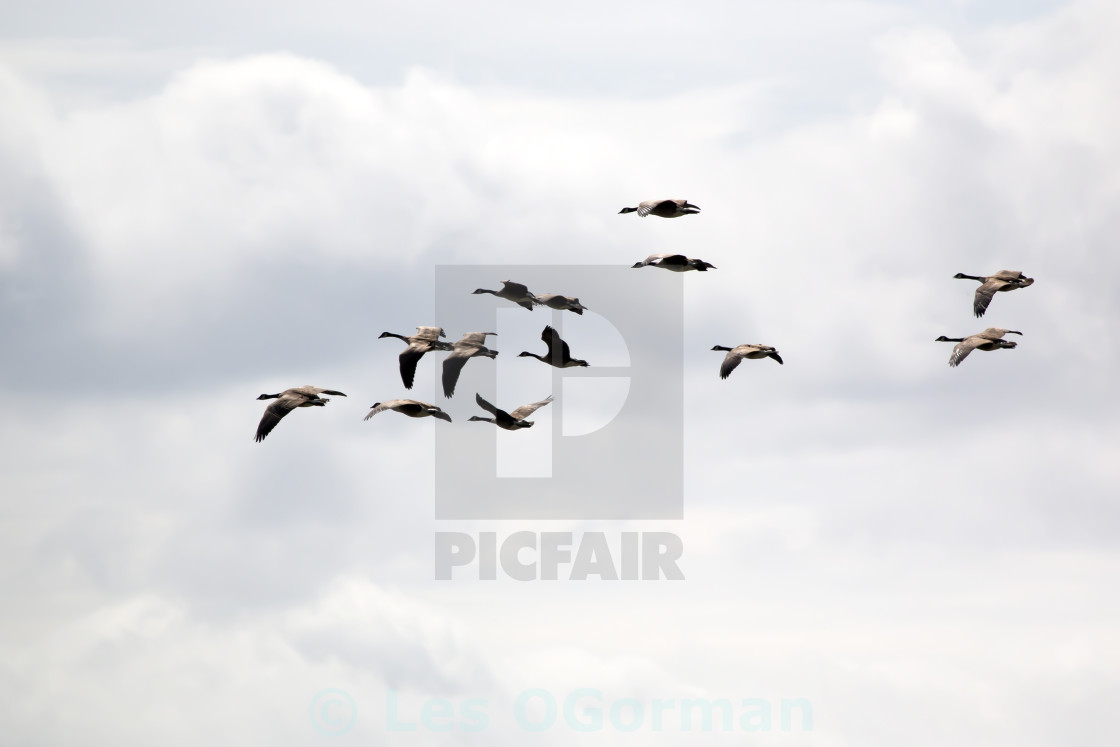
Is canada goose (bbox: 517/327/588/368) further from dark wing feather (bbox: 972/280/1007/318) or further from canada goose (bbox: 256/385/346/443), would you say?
dark wing feather (bbox: 972/280/1007/318)

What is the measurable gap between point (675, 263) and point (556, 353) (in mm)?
6117

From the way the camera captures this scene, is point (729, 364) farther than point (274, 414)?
Yes

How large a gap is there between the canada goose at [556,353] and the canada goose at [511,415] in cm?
200

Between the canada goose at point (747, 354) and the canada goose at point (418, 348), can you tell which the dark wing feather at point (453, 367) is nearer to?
the canada goose at point (418, 348)

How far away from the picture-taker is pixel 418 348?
56906mm

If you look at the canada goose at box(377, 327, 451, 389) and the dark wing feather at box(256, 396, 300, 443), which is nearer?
the dark wing feather at box(256, 396, 300, 443)

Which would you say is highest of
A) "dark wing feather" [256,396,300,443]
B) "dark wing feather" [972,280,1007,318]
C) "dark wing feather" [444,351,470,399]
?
"dark wing feather" [972,280,1007,318]

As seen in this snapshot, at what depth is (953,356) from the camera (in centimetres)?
5719

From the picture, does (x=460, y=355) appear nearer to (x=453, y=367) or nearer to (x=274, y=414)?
(x=453, y=367)

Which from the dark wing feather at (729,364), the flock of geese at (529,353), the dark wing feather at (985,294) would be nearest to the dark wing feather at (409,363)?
the flock of geese at (529,353)

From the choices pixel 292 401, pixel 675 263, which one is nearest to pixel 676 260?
pixel 675 263

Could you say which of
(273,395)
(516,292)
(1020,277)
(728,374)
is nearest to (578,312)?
(516,292)

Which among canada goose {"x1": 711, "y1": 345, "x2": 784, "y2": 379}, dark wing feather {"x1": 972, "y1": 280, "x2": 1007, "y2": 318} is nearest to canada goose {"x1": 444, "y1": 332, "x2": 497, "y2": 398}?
canada goose {"x1": 711, "y1": 345, "x2": 784, "y2": 379}

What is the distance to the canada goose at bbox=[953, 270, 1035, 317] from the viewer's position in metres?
58.8
